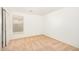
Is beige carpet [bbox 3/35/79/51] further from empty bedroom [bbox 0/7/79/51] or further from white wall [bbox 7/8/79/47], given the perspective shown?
white wall [bbox 7/8/79/47]

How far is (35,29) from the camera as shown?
197 cm

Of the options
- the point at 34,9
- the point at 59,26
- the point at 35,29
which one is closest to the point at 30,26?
the point at 35,29

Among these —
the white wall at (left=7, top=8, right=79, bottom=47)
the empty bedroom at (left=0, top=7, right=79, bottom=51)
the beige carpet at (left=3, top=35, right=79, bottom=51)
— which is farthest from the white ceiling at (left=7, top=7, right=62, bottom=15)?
the beige carpet at (left=3, top=35, right=79, bottom=51)

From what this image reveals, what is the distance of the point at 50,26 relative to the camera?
2031 millimetres

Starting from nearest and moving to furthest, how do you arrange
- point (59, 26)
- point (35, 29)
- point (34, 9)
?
point (34, 9), point (35, 29), point (59, 26)

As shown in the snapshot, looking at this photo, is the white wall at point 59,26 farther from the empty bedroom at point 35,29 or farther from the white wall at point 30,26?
the white wall at point 30,26

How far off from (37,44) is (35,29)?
419 millimetres

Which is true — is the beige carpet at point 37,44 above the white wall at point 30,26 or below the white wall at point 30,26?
below

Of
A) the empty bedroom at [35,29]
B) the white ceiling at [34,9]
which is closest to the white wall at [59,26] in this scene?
the empty bedroom at [35,29]

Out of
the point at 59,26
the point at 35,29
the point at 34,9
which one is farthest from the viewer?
the point at 59,26

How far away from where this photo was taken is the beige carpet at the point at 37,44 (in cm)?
192

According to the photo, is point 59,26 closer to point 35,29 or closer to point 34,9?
point 35,29

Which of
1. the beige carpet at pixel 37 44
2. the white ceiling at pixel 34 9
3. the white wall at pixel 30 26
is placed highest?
the white ceiling at pixel 34 9

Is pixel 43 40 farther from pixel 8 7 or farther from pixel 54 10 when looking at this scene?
pixel 8 7
